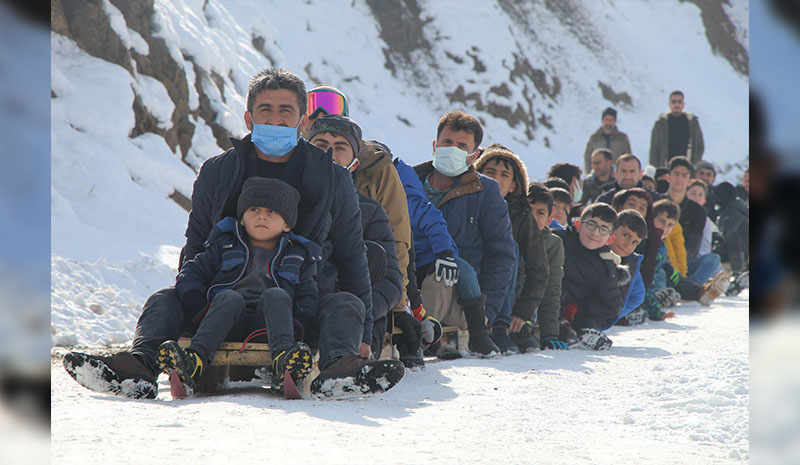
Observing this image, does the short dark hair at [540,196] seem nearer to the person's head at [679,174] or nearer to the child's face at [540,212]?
the child's face at [540,212]

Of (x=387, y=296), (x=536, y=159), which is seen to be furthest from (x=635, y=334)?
(x=536, y=159)

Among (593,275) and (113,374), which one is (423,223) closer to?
(593,275)

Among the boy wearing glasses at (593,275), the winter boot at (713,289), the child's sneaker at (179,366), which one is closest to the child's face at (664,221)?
the winter boot at (713,289)

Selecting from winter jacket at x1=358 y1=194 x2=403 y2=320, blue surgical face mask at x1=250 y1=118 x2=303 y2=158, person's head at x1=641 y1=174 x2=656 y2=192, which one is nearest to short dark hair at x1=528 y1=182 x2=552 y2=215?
winter jacket at x1=358 y1=194 x2=403 y2=320

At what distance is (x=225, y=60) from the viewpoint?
14047 mm

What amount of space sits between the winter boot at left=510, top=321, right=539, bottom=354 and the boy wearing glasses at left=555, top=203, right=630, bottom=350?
560 millimetres

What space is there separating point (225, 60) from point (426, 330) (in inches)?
395

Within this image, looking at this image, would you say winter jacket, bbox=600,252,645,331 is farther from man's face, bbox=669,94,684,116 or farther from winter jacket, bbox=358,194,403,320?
man's face, bbox=669,94,684,116

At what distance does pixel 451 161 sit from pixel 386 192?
115 cm

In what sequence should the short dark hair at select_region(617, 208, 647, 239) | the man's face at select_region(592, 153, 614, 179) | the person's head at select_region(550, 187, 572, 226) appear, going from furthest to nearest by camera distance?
1. the man's face at select_region(592, 153, 614, 179)
2. the person's head at select_region(550, 187, 572, 226)
3. the short dark hair at select_region(617, 208, 647, 239)

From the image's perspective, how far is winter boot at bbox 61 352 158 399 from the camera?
10.7 feet

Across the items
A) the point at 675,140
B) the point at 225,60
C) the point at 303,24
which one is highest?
the point at 303,24

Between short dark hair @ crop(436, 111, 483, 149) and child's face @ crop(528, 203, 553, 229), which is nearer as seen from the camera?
short dark hair @ crop(436, 111, 483, 149)

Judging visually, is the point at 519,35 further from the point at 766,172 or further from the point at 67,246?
the point at 766,172
